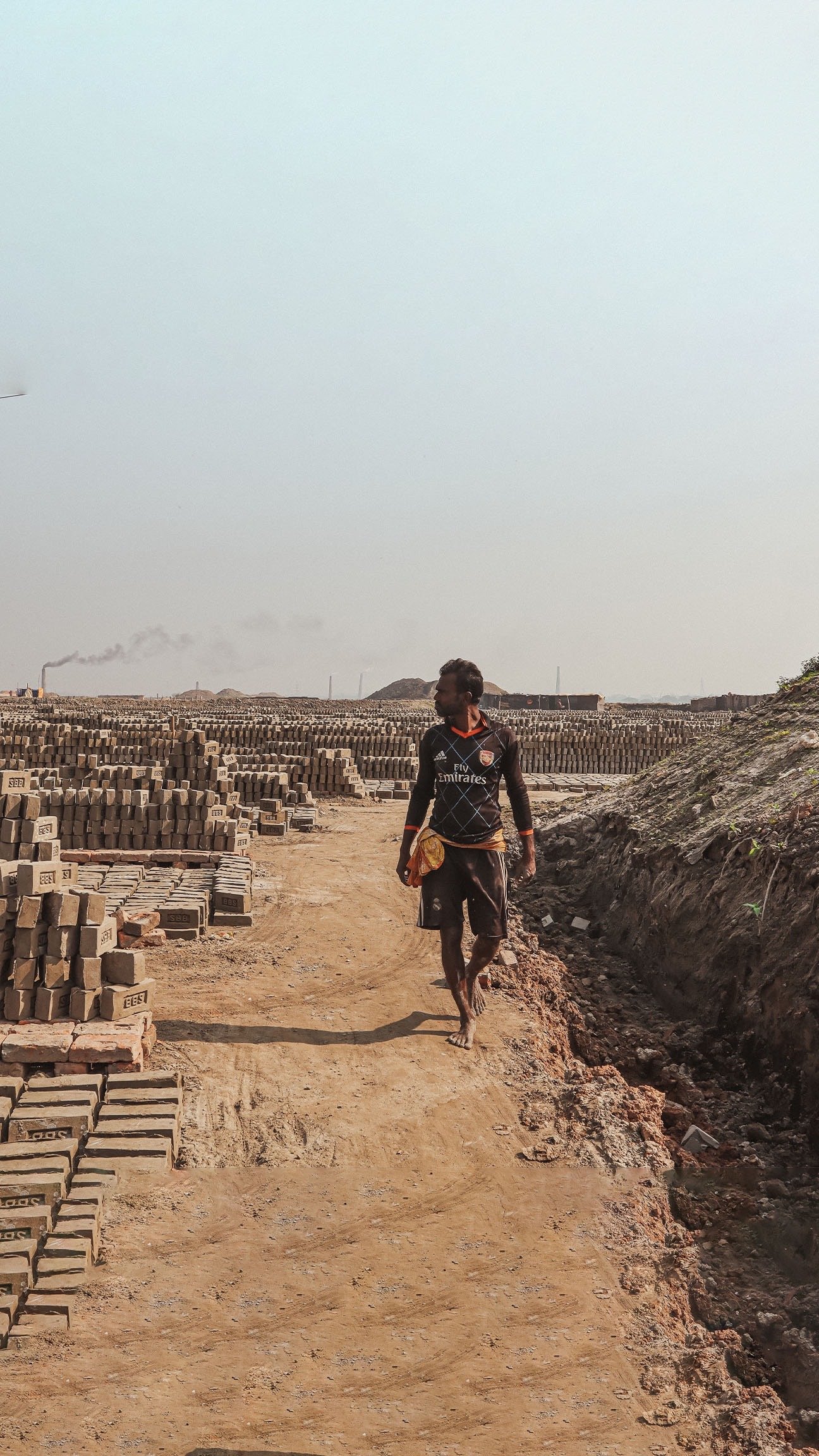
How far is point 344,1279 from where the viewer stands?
397cm

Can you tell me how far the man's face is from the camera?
587 cm

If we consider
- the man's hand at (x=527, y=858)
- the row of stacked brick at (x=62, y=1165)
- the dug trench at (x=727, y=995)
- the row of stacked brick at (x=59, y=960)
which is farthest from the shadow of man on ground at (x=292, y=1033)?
the man's hand at (x=527, y=858)

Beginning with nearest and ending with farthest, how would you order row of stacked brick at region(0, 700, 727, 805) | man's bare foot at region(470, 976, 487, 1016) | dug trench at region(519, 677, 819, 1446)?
1. dug trench at region(519, 677, 819, 1446)
2. man's bare foot at region(470, 976, 487, 1016)
3. row of stacked brick at region(0, 700, 727, 805)

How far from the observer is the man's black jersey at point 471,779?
233 inches

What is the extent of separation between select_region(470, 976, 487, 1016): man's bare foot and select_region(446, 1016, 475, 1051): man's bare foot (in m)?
0.26

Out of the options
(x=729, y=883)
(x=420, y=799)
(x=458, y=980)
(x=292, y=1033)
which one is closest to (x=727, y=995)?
(x=729, y=883)

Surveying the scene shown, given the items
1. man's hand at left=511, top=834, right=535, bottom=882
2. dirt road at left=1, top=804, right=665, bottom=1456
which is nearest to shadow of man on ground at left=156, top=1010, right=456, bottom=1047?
dirt road at left=1, top=804, right=665, bottom=1456

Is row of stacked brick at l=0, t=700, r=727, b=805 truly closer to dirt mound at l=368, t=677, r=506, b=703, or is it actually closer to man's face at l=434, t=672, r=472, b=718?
man's face at l=434, t=672, r=472, b=718

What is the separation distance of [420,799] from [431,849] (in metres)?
0.35

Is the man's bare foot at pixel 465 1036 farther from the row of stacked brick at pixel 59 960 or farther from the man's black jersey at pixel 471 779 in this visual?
the row of stacked brick at pixel 59 960

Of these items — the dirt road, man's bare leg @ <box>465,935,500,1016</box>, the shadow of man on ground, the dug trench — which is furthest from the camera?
the shadow of man on ground

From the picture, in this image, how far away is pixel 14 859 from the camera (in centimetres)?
834

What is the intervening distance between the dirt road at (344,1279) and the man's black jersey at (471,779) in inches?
59.1

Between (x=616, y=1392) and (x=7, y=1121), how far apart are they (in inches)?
124
